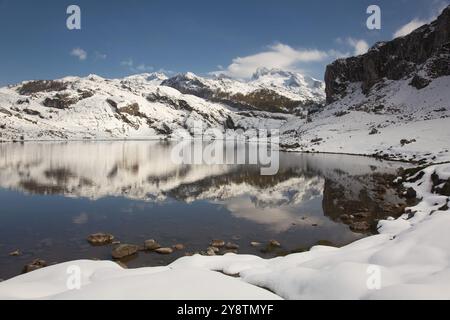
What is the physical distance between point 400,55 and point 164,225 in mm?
196850

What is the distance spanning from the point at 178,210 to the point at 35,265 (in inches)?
512

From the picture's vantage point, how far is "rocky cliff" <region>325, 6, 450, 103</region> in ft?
494

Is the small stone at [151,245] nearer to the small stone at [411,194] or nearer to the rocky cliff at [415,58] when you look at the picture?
the small stone at [411,194]

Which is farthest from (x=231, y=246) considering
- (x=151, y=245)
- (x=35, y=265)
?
(x=35, y=265)

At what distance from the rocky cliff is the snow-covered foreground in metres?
160

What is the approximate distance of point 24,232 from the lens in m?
21.5

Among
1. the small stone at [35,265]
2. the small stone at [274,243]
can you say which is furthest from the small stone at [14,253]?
the small stone at [274,243]

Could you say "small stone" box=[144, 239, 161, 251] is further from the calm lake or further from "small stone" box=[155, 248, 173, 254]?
the calm lake

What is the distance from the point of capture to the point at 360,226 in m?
23.0

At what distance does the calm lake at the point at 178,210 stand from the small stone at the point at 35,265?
1.07ft

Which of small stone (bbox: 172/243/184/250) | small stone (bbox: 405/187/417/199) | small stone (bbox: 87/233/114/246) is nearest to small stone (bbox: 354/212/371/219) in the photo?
small stone (bbox: 405/187/417/199)

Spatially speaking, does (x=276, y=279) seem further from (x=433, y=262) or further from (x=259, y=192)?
(x=259, y=192)
